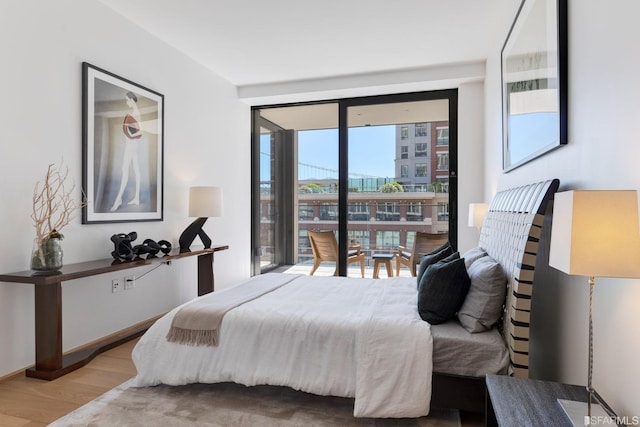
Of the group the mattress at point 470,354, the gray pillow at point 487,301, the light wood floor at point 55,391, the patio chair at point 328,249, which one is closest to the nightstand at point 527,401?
the mattress at point 470,354

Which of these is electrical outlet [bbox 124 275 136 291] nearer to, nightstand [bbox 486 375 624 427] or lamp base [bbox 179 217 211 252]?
lamp base [bbox 179 217 211 252]

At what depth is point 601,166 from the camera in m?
1.46

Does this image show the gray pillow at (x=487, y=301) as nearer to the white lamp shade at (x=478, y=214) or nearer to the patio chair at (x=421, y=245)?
the white lamp shade at (x=478, y=214)

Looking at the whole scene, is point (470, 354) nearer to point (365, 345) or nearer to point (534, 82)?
point (365, 345)

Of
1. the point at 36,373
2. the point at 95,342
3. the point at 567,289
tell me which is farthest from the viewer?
the point at 95,342

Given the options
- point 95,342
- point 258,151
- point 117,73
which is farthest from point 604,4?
point 258,151

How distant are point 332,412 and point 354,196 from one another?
3343 mm

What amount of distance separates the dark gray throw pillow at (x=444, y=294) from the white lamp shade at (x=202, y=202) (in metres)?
2.47

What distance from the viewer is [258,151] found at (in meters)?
5.58

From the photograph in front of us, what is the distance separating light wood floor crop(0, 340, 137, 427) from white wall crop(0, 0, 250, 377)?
27 cm

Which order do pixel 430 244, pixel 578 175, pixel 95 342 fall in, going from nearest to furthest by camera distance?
1. pixel 578 175
2. pixel 95 342
3. pixel 430 244

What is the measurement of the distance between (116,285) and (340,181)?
2.93 meters

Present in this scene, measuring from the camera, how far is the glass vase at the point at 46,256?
2.40m

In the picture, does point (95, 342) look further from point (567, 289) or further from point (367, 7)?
point (367, 7)
